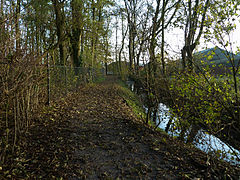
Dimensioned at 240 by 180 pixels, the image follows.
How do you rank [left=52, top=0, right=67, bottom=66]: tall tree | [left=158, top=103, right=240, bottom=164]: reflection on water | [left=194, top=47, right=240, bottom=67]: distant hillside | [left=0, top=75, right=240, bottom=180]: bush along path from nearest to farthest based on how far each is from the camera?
[left=0, top=75, right=240, bottom=180]: bush along path < [left=158, top=103, right=240, bottom=164]: reflection on water < [left=194, top=47, right=240, bottom=67]: distant hillside < [left=52, top=0, right=67, bottom=66]: tall tree

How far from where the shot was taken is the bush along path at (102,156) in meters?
2.87

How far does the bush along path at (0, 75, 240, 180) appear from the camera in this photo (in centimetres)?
287

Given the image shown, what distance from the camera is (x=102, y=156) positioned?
346 centimetres

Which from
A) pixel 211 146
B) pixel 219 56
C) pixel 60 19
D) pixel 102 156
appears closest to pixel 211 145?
pixel 211 146

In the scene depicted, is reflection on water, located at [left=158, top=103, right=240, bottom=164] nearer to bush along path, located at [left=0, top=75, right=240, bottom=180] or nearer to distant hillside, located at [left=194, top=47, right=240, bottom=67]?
bush along path, located at [left=0, top=75, right=240, bottom=180]

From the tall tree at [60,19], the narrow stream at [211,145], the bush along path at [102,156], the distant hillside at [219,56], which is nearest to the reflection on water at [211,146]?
the narrow stream at [211,145]

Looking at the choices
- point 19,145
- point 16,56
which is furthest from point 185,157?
point 16,56

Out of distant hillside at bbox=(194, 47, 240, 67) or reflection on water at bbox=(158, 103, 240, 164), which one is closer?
reflection on water at bbox=(158, 103, 240, 164)

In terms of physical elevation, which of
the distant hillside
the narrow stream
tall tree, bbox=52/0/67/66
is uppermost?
tall tree, bbox=52/0/67/66

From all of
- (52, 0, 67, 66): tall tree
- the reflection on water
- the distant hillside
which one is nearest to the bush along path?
the reflection on water

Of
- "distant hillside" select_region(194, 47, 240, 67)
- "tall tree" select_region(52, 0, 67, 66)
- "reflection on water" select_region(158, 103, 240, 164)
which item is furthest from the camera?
"tall tree" select_region(52, 0, 67, 66)

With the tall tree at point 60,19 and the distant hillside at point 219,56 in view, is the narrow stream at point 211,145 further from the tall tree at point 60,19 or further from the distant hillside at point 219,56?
the tall tree at point 60,19

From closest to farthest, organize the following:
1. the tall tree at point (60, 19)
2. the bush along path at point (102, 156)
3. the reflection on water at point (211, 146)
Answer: the bush along path at point (102, 156)
the reflection on water at point (211, 146)
the tall tree at point (60, 19)

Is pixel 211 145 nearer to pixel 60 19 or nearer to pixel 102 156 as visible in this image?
pixel 102 156
